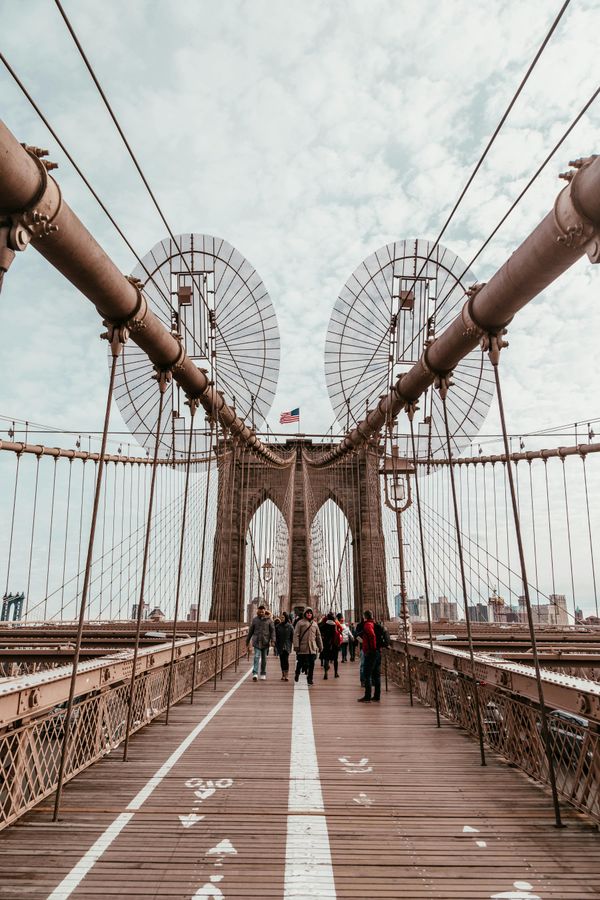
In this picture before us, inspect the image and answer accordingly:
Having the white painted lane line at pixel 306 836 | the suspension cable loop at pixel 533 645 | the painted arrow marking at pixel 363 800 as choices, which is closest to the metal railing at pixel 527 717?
the suspension cable loop at pixel 533 645

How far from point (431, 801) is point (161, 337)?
4.92m

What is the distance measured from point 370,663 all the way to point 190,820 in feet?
19.7

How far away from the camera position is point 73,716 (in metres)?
5.05

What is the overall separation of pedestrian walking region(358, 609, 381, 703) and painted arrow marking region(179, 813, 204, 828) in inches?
227

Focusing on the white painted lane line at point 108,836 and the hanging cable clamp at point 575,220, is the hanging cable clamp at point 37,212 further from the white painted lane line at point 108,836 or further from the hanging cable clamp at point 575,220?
the white painted lane line at point 108,836

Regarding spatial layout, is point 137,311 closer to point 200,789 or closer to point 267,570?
point 200,789

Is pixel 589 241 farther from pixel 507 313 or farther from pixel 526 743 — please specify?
pixel 526 743

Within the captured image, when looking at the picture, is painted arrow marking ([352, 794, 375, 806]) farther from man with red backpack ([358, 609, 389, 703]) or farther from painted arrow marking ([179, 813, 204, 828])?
man with red backpack ([358, 609, 389, 703])

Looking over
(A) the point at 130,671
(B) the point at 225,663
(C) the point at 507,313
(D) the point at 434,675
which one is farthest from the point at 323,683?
(C) the point at 507,313

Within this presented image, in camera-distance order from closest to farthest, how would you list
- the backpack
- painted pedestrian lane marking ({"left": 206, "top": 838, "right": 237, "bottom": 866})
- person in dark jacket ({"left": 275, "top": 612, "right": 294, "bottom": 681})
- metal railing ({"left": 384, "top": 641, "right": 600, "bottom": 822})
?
painted pedestrian lane marking ({"left": 206, "top": 838, "right": 237, "bottom": 866}) < metal railing ({"left": 384, "top": 641, "right": 600, "bottom": 822}) < the backpack < person in dark jacket ({"left": 275, "top": 612, "right": 294, "bottom": 681})

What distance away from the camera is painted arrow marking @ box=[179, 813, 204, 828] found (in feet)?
13.2

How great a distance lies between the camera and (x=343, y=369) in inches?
736

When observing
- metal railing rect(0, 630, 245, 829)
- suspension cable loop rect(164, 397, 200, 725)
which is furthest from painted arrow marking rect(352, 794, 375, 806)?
suspension cable loop rect(164, 397, 200, 725)

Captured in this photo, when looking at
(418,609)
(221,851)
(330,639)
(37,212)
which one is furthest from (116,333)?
(418,609)
